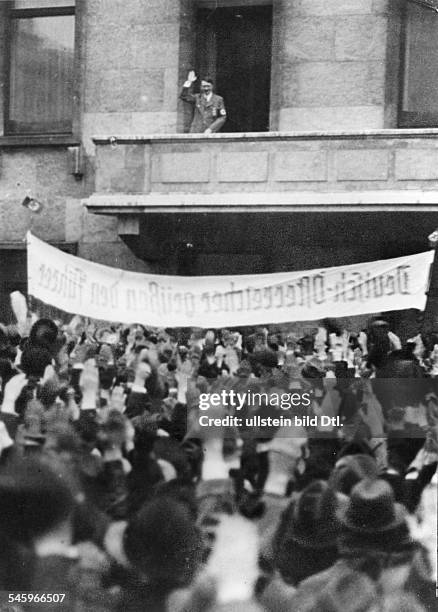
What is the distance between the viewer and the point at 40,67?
738 cm

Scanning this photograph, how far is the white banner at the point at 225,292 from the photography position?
5.90 meters

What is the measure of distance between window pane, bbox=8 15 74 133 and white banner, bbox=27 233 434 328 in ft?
4.10

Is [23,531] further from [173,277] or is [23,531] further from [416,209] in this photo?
[416,209]

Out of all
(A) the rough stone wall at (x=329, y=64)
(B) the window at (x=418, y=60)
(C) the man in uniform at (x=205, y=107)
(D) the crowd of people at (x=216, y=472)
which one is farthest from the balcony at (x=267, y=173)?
(D) the crowd of people at (x=216, y=472)

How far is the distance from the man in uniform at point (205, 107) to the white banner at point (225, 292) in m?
1.31

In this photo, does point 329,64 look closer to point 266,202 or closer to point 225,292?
point 266,202

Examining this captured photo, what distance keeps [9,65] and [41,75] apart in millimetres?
276

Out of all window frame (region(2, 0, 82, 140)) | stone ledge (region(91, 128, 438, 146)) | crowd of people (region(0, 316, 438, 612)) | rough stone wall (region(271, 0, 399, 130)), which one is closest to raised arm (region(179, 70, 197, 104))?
stone ledge (region(91, 128, 438, 146))

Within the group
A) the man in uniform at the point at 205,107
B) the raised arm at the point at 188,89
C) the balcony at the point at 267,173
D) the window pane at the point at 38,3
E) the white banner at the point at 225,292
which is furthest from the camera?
the window pane at the point at 38,3

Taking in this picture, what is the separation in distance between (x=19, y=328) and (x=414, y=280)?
2.33 metres

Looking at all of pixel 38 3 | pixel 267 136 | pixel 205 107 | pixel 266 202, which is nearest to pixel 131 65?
pixel 205 107

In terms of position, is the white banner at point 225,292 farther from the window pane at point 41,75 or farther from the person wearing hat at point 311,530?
the window pane at point 41,75

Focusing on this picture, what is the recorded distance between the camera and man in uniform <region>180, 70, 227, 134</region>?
704 centimetres

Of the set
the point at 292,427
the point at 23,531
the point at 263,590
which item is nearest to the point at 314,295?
the point at 292,427
